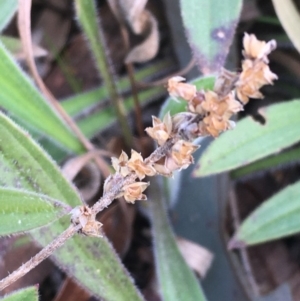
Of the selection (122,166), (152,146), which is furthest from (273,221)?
(122,166)

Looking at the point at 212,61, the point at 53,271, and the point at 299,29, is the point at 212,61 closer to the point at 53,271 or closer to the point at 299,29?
the point at 299,29

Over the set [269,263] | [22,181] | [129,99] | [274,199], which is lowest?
[269,263]

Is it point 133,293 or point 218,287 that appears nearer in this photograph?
point 133,293

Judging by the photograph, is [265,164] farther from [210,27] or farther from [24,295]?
[24,295]

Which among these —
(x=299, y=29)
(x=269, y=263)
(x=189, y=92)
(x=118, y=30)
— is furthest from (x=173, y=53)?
(x=189, y=92)

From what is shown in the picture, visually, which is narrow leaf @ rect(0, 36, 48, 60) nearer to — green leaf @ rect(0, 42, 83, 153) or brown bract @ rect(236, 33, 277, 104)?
green leaf @ rect(0, 42, 83, 153)

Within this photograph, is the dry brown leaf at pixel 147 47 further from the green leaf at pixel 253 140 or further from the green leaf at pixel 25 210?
the green leaf at pixel 25 210
